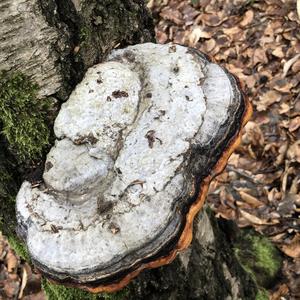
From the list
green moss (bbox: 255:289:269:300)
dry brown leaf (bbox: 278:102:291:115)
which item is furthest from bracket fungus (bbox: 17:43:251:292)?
dry brown leaf (bbox: 278:102:291:115)

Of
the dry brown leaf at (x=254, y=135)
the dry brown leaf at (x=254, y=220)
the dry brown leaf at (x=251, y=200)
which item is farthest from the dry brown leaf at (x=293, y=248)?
the dry brown leaf at (x=254, y=135)

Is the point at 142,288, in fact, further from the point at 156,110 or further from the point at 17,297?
the point at 17,297

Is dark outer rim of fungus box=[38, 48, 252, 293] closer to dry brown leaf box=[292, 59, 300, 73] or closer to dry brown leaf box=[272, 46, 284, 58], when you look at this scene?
dry brown leaf box=[292, 59, 300, 73]

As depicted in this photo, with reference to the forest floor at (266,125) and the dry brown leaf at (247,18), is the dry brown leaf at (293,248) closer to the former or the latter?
the forest floor at (266,125)

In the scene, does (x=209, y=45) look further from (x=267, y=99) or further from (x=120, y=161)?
(x=120, y=161)

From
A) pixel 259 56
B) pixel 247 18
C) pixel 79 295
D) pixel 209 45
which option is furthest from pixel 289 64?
pixel 79 295

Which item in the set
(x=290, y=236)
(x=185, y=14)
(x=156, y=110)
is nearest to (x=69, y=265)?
(x=156, y=110)

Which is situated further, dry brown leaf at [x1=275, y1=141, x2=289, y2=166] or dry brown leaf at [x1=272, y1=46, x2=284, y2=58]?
dry brown leaf at [x1=272, y1=46, x2=284, y2=58]
